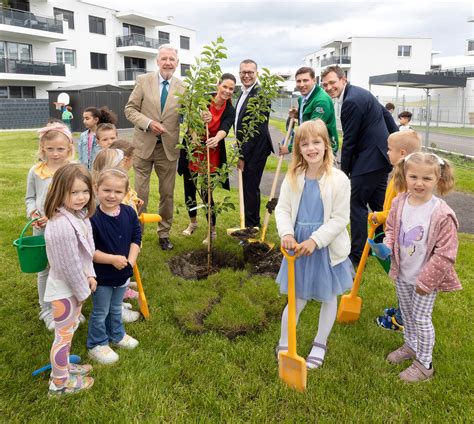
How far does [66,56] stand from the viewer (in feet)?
125

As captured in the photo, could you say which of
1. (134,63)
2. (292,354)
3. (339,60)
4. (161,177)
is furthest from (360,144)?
(339,60)

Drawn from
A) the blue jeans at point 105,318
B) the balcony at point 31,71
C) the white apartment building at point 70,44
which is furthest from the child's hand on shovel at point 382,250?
the white apartment building at point 70,44

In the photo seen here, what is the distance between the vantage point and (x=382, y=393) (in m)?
3.06

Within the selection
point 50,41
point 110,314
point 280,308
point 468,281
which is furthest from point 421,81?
point 50,41

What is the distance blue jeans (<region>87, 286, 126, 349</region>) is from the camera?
336cm

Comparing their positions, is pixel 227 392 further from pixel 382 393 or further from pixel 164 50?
pixel 164 50

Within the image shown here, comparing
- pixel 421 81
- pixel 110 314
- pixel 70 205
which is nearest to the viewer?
pixel 70 205

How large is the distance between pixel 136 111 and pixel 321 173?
3147 millimetres

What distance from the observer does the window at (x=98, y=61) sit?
40438 mm

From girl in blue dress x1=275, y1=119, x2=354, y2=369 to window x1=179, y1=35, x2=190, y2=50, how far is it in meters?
51.5

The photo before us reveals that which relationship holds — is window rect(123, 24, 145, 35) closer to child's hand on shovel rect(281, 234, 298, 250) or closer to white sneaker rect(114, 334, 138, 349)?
white sneaker rect(114, 334, 138, 349)

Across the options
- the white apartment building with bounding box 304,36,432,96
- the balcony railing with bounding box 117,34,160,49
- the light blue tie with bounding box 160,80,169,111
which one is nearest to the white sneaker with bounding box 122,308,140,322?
the light blue tie with bounding box 160,80,169,111

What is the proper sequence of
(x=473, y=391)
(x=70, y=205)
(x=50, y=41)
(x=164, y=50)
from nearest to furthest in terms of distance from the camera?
(x=70, y=205)
(x=473, y=391)
(x=164, y=50)
(x=50, y=41)

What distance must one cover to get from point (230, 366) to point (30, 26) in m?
36.9
